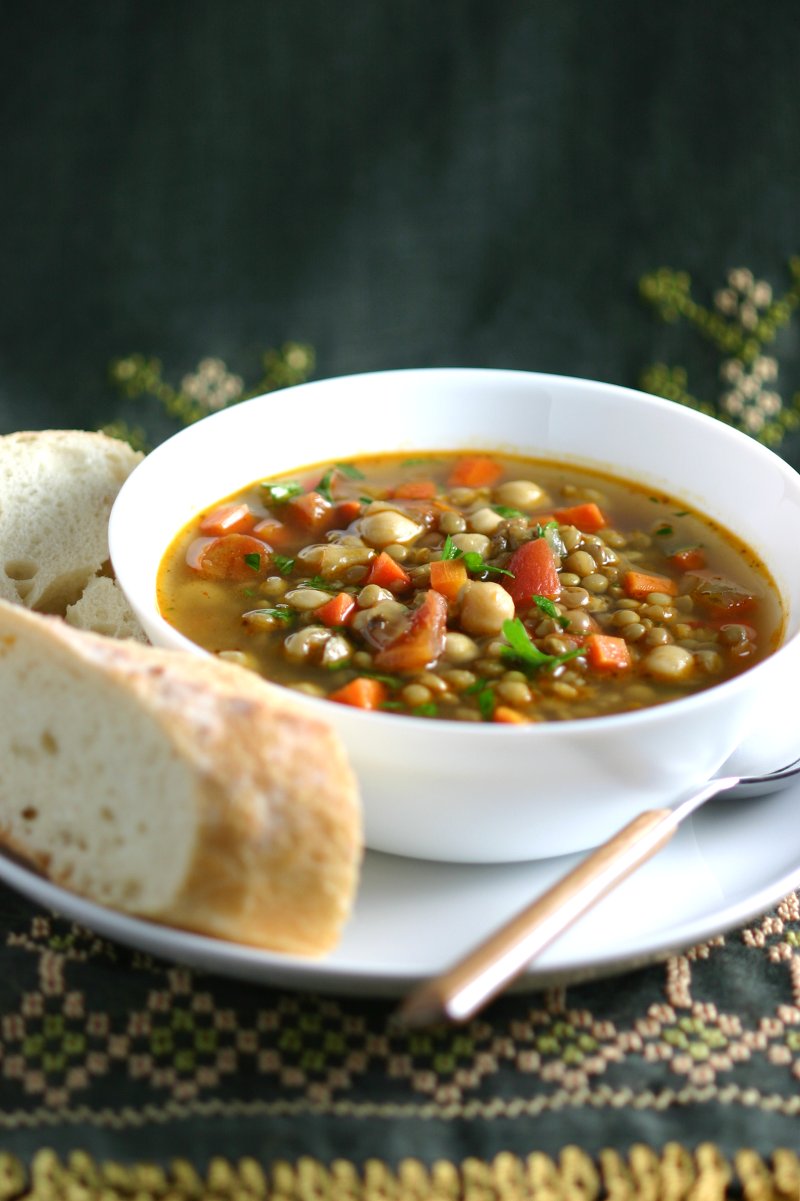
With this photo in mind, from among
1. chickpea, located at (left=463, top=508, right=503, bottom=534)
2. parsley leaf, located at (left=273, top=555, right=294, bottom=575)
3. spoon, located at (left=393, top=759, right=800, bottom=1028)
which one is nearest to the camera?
spoon, located at (left=393, top=759, right=800, bottom=1028)

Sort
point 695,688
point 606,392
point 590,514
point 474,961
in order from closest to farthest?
point 474,961 → point 695,688 → point 590,514 → point 606,392

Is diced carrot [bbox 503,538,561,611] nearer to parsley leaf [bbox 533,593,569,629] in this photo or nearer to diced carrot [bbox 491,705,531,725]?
parsley leaf [bbox 533,593,569,629]

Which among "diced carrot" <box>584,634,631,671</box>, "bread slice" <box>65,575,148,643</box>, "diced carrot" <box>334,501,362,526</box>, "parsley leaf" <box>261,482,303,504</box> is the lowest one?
"bread slice" <box>65,575,148,643</box>

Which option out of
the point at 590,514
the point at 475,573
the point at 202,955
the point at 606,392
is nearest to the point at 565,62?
the point at 606,392

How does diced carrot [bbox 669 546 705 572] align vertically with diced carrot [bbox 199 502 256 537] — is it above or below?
above

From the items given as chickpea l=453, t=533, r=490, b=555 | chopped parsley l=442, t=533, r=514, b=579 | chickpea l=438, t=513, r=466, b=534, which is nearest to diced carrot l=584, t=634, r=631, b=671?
chopped parsley l=442, t=533, r=514, b=579

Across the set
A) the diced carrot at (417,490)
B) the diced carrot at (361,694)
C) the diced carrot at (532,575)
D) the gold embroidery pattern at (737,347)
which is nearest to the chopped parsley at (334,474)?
the diced carrot at (417,490)

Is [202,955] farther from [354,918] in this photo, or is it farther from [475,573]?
[475,573]
